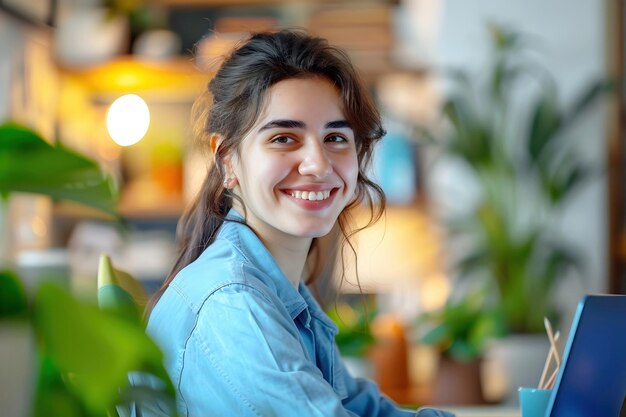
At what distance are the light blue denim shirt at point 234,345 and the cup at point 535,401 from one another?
0.26 meters

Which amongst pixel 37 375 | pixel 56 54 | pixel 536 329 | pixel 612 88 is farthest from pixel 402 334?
pixel 37 375

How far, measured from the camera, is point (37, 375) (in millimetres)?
540

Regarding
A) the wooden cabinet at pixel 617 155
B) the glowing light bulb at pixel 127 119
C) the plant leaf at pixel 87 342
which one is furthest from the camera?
the wooden cabinet at pixel 617 155

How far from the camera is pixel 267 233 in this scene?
4.60 ft

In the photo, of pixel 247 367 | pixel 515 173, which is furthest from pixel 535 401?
pixel 515 173

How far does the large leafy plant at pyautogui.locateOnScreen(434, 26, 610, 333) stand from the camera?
166 inches

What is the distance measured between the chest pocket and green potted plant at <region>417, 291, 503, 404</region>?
141 cm

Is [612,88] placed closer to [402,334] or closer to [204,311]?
[402,334]

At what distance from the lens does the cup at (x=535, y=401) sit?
1265 mm

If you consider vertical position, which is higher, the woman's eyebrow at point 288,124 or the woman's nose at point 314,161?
the woman's eyebrow at point 288,124

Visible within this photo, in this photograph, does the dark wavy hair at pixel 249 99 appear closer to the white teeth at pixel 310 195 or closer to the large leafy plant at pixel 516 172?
the white teeth at pixel 310 195

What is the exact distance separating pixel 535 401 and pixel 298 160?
429 mm

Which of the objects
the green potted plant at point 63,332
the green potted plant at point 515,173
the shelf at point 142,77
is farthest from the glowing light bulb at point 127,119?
the green potted plant at point 63,332

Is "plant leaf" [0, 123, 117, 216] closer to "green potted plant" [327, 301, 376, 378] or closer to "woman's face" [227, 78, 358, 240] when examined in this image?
"woman's face" [227, 78, 358, 240]
